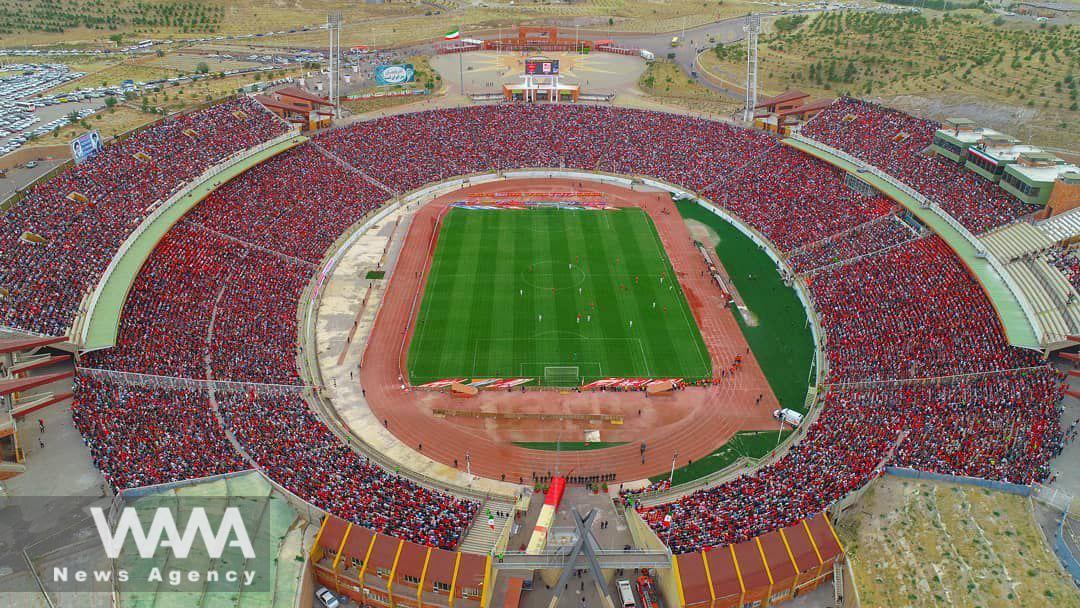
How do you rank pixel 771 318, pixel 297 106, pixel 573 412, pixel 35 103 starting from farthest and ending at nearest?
pixel 35 103, pixel 297 106, pixel 771 318, pixel 573 412

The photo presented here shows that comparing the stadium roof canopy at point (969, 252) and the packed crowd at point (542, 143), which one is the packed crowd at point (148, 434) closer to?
the packed crowd at point (542, 143)

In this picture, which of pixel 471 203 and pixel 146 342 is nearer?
pixel 146 342

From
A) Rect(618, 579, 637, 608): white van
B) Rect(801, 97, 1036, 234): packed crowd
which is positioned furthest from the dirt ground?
Rect(801, 97, 1036, 234): packed crowd

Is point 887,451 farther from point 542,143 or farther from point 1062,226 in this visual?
point 542,143

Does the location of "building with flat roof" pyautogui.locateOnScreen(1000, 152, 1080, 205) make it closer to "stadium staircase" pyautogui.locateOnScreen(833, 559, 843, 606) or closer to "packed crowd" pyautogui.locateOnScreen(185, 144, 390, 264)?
"stadium staircase" pyautogui.locateOnScreen(833, 559, 843, 606)

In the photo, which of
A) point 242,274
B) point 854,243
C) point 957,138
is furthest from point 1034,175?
point 242,274

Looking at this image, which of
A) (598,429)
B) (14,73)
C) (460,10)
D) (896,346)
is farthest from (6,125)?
(460,10)

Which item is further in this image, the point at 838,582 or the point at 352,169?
the point at 352,169

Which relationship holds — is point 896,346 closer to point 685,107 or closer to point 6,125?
point 685,107
